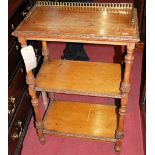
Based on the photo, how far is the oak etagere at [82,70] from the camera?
5.06ft

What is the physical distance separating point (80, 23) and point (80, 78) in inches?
15.9

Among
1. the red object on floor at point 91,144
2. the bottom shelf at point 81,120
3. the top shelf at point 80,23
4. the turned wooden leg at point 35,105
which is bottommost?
the red object on floor at point 91,144

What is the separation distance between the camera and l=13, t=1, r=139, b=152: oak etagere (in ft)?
5.06

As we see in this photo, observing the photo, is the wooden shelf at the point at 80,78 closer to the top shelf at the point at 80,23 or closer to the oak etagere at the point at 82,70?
the oak etagere at the point at 82,70

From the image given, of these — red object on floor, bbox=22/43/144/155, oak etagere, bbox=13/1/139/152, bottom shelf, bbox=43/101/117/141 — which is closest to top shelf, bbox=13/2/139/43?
oak etagere, bbox=13/1/139/152

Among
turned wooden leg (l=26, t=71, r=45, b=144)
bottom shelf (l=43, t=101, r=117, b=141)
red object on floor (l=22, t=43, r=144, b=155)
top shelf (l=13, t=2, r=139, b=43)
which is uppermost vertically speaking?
top shelf (l=13, t=2, r=139, b=43)

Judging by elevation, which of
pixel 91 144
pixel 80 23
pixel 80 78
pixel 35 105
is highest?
pixel 80 23

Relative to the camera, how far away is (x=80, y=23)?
1642 millimetres

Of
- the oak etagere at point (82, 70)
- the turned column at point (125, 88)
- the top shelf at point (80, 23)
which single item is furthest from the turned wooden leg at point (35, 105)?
the turned column at point (125, 88)

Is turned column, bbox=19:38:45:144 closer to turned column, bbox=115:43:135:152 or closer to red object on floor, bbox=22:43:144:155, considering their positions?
red object on floor, bbox=22:43:144:155

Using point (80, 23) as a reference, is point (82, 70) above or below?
below

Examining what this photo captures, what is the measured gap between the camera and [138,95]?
2.59 metres

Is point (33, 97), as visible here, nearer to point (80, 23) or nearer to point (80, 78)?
point (80, 78)

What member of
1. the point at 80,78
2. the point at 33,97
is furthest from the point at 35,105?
the point at 80,78
